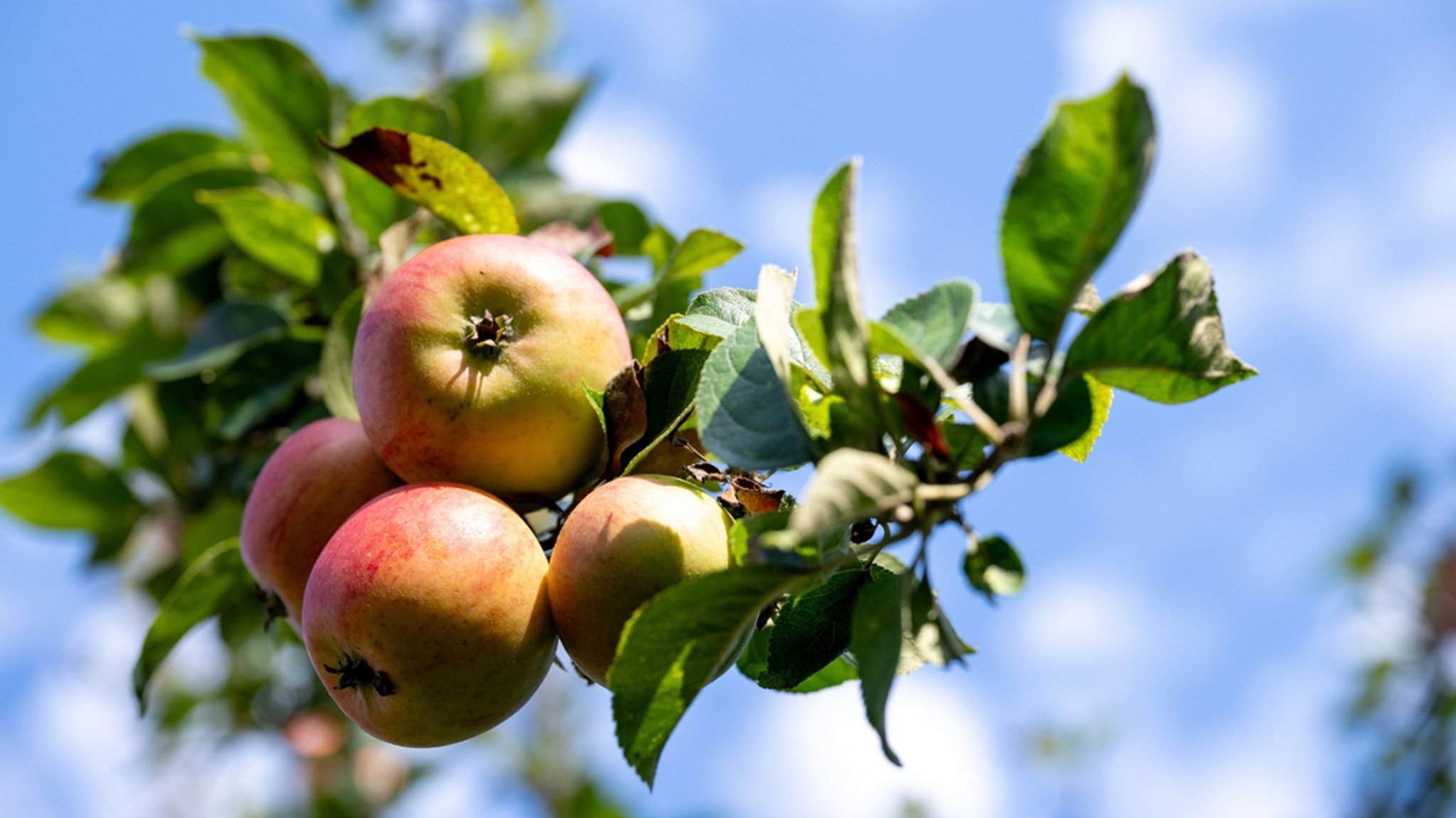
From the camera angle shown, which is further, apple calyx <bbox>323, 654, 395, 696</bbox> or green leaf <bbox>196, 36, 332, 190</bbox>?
green leaf <bbox>196, 36, 332, 190</bbox>

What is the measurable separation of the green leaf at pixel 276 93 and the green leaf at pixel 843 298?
1.17 m

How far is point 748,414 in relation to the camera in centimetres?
88

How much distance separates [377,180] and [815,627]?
3.31 ft

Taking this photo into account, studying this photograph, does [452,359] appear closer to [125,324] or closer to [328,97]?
[328,97]

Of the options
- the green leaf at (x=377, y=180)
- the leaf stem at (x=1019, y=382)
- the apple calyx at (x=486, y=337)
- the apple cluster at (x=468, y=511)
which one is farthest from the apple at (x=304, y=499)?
the leaf stem at (x=1019, y=382)

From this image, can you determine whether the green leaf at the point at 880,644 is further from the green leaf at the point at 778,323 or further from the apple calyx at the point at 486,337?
the apple calyx at the point at 486,337

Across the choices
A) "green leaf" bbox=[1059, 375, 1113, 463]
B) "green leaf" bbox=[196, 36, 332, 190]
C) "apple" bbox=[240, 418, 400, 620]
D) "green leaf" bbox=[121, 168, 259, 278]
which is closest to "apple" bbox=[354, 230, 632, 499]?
"apple" bbox=[240, 418, 400, 620]

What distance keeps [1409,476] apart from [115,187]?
17.2 ft

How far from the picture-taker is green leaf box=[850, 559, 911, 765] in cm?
78

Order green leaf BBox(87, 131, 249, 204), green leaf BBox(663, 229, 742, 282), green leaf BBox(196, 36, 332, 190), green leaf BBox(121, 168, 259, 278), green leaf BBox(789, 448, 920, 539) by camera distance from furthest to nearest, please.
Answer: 1. green leaf BBox(87, 131, 249, 204)
2. green leaf BBox(121, 168, 259, 278)
3. green leaf BBox(196, 36, 332, 190)
4. green leaf BBox(663, 229, 742, 282)
5. green leaf BBox(789, 448, 920, 539)

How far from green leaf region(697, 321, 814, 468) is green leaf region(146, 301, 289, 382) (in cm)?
105

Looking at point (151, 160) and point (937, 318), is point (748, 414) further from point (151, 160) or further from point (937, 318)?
point (151, 160)

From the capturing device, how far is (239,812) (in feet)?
13.4

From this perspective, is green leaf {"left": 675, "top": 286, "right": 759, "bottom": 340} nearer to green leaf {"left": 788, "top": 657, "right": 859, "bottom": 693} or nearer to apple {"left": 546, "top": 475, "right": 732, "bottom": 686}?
apple {"left": 546, "top": 475, "right": 732, "bottom": 686}
